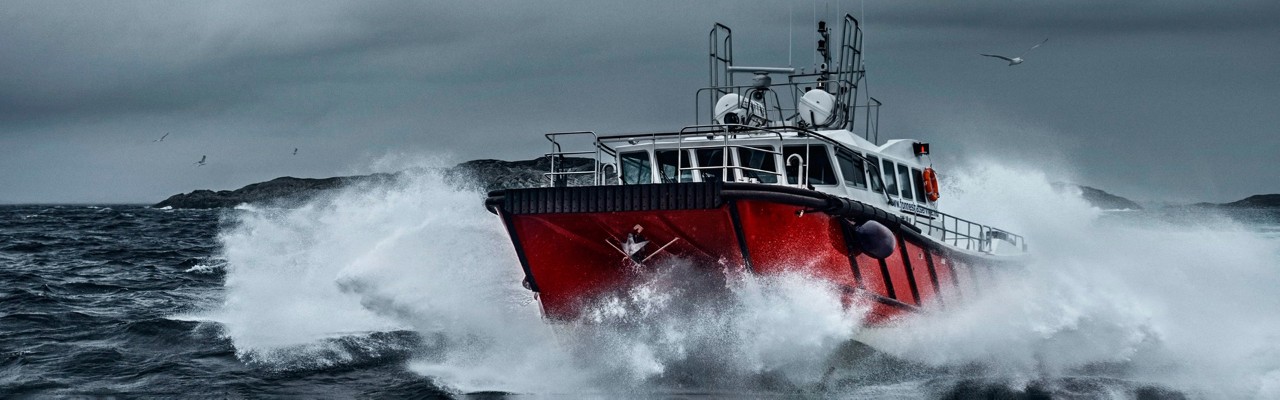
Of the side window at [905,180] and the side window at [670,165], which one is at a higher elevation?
the side window at [670,165]

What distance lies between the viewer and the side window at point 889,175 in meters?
14.2

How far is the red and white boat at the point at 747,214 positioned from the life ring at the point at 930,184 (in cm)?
2

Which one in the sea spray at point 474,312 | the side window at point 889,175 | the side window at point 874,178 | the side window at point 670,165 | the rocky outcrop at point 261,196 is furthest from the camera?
the rocky outcrop at point 261,196

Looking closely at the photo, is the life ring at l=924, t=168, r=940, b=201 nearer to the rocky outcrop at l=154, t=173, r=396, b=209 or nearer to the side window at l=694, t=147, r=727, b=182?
the side window at l=694, t=147, r=727, b=182

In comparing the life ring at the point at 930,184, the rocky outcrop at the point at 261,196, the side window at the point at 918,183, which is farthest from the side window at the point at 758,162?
the rocky outcrop at the point at 261,196

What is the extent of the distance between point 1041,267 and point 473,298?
7725 mm

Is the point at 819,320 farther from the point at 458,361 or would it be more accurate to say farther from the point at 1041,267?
the point at 1041,267

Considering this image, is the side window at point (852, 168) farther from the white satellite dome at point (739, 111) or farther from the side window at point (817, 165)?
the white satellite dome at point (739, 111)

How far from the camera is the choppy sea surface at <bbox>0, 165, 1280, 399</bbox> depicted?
1133 cm

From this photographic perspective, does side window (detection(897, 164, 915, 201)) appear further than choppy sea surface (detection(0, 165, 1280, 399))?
Yes

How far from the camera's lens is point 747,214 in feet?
36.0

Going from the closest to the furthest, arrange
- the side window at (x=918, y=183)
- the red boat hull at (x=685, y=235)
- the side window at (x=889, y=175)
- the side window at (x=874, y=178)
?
the red boat hull at (x=685, y=235)
the side window at (x=874, y=178)
the side window at (x=889, y=175)
the side window at (x=918, y=183)

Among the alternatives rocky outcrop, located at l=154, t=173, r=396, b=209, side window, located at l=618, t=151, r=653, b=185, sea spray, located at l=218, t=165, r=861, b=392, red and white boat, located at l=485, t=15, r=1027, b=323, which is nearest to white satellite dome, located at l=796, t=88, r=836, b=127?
red and white boat, located at l=485, t=15, r=1027, b=323

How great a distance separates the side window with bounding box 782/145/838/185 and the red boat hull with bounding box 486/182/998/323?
0.93 meters
